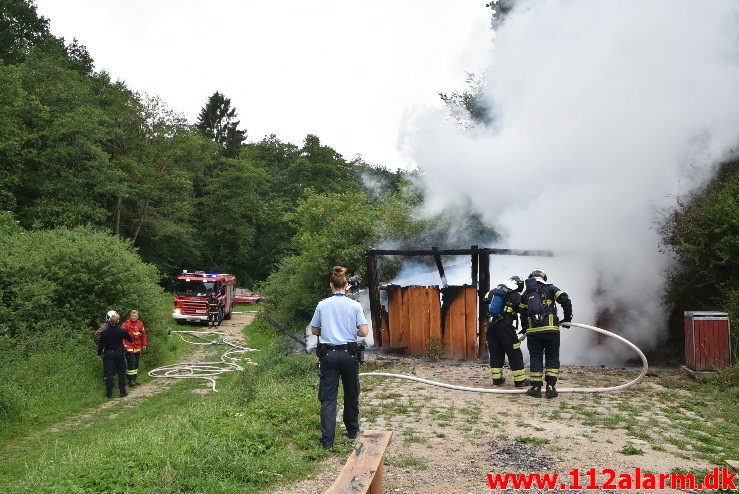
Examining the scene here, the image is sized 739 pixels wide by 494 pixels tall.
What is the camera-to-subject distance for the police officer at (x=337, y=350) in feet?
19.0

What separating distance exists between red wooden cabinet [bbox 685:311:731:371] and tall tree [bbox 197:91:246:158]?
53.2m

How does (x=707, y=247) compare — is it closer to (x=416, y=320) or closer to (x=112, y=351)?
(x=416, y=320)

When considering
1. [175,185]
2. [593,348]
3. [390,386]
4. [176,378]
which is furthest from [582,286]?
[175,185]

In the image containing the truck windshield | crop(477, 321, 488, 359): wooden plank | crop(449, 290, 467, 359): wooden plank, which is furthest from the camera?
the truck windshield

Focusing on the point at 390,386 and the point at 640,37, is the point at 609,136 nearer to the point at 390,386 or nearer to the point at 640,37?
the point at 640,37

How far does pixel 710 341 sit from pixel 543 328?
3.44 m

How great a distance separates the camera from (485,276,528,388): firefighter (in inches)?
349

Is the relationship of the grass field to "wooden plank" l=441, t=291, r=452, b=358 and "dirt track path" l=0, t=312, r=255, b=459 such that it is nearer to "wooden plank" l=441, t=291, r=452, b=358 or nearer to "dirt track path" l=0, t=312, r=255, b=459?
"dirt track path" l=0, t=312, r=255, b=459

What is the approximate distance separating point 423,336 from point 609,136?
5835mm

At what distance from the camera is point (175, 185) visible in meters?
41.0

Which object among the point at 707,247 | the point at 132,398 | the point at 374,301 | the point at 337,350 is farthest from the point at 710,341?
the point at 132,398

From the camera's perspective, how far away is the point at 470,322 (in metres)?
11.6

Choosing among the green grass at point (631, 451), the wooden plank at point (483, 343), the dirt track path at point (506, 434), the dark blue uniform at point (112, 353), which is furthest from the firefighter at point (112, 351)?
the green grass at point (631, 451)

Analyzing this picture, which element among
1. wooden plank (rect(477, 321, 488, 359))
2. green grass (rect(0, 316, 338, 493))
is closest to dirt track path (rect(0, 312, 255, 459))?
green grass (rect(0, 316, 338, 493))
